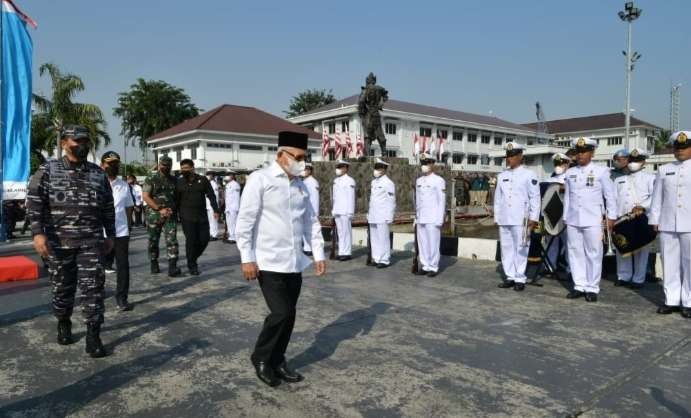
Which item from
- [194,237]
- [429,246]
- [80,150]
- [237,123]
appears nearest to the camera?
[80,150]

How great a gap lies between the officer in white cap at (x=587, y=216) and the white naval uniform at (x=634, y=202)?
877 millimetres

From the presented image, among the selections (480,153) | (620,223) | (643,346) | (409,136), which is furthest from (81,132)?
(480,153)

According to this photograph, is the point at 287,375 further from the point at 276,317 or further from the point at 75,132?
the point at 75,132

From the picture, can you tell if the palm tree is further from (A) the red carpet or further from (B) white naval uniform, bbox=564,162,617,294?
(B) white naval uniform, bbox=564,162,617,294

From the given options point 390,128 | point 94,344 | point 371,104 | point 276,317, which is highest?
point 390,128

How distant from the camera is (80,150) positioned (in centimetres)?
405

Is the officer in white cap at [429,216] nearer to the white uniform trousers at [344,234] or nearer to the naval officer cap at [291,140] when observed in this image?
the white uniform trousers at [344,234]

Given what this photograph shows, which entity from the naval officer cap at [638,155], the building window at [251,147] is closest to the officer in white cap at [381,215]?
the naval officer cap at [638,155]

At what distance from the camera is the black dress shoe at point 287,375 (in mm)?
3422

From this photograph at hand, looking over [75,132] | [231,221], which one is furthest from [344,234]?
[75,132]

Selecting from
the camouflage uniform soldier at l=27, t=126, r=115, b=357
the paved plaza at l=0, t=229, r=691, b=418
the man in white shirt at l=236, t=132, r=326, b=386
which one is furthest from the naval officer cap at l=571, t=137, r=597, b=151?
the camouflage uniform soldier at l=27, t=126, r=115, b=357

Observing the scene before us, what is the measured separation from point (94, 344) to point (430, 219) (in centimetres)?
543

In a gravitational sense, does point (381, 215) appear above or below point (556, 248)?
above

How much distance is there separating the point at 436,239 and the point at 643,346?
4.01m
